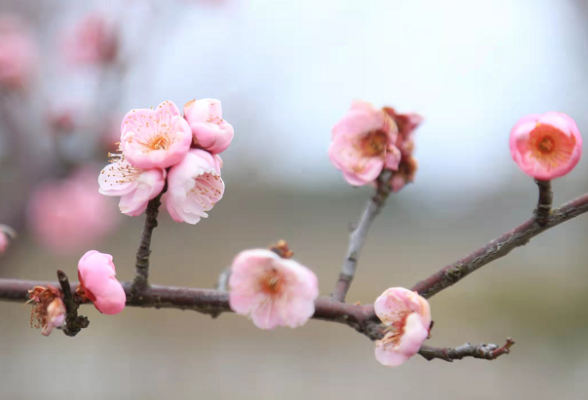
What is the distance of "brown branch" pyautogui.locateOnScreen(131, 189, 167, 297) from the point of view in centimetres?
54

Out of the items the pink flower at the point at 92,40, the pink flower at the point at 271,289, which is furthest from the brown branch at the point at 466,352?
the pink flower at the point at 92,40

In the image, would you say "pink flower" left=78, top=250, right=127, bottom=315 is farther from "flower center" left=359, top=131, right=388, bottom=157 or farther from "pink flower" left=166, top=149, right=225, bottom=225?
"flower center" left=359, top=131, right=388, bottom=157

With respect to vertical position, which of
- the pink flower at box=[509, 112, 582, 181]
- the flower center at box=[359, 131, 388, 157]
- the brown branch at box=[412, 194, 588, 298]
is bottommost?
the brown branch at box=[412, 194, 588, 298]

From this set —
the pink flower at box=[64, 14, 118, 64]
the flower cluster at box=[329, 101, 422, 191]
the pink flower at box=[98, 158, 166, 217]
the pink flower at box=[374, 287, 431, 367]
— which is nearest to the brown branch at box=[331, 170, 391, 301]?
the flower cluster at box=[329, 101, 422, 191]

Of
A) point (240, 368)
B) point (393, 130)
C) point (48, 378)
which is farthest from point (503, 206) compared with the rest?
point (393, 130)

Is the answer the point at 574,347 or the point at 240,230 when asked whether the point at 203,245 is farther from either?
the point at 574,347

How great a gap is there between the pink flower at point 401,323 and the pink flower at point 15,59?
1.43m

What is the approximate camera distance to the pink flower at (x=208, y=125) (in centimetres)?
51

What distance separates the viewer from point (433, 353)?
20.2 inches

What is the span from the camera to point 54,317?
1.56ft

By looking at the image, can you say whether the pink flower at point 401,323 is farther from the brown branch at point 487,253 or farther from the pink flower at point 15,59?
the pink flower at point 15,59

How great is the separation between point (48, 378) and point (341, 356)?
2100 mm

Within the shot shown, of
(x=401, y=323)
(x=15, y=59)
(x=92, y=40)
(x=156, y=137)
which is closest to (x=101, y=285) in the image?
(x=156, y=137)

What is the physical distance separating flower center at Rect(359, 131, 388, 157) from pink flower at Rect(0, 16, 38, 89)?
1.26 meters
